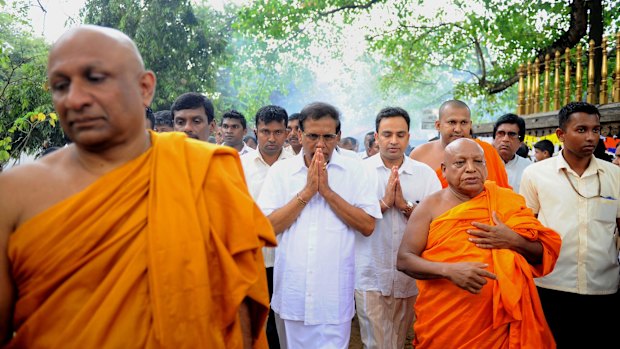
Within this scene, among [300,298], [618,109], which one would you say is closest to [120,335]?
[300,298]

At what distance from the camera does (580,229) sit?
416 cm

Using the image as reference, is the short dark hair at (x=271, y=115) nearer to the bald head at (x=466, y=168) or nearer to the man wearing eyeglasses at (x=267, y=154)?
the man wearing eyeglasses at (x=267, y=154)

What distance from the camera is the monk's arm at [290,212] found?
12.2 ft

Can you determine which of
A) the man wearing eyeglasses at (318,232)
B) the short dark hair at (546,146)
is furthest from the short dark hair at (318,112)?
the short dark hair at (546,146)

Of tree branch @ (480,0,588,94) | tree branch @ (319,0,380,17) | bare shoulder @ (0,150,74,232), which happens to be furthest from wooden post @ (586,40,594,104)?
bare shoulder @ (0,150,74,232)

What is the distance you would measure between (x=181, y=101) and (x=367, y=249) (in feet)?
7.02

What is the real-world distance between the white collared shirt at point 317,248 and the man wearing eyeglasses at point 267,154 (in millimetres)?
1088

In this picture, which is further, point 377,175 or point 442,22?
point 442,22

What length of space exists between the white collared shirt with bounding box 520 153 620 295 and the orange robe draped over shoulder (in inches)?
127

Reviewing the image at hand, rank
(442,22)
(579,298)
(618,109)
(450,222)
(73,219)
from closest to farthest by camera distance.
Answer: (73,219) < (450,222) < (579,298) < (618,109) < (442,22)

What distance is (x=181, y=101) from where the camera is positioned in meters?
4.64

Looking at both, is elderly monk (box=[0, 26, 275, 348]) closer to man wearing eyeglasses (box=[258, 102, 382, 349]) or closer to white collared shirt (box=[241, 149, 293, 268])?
man wearing eyeglasses (box=[258, 102, 382, 349])

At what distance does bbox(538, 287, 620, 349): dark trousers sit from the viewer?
4211mm

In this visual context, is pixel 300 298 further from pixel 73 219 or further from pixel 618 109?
pixel 618 109
